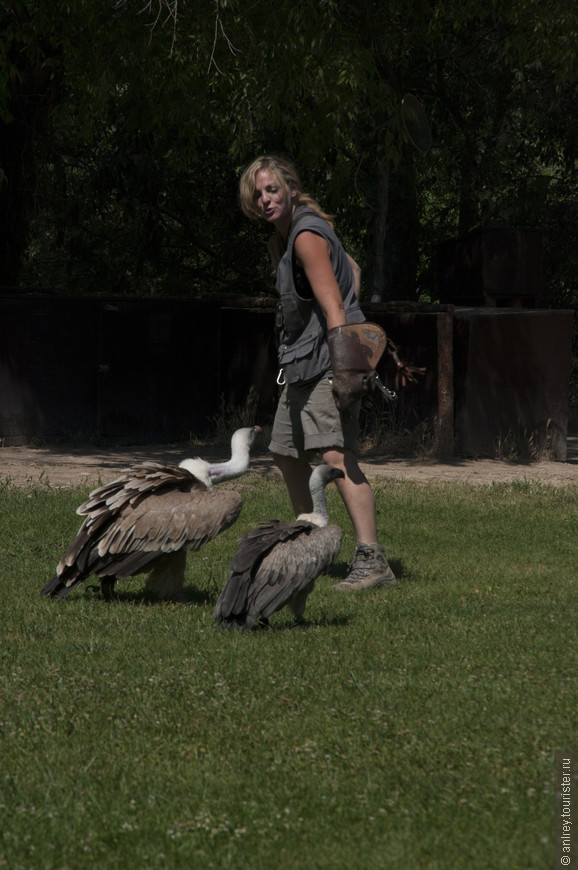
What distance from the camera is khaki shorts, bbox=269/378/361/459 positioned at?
6.52 meters

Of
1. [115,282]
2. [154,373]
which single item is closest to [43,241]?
[115,282]

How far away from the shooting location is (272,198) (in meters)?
6.45

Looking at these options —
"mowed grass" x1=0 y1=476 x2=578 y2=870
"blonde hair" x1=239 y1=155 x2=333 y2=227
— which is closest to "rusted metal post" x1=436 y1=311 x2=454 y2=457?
"mowed grass" x1=0 y1=476 x2=578 y2=870

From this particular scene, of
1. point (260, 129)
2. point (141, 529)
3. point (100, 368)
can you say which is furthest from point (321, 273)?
point (260, 129)

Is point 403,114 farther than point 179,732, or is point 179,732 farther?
point 403,114

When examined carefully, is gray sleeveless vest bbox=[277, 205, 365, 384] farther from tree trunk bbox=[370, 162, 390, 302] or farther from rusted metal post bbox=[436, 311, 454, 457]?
tree trunk bbox=[370, 162, 390, 302]

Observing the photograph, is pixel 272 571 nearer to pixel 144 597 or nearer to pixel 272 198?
pixel 144 597

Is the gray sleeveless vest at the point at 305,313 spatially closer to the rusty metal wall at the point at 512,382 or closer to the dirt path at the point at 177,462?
the dirt path at the point at 177,462

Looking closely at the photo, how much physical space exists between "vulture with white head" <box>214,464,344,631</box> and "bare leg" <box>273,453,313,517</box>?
3.55ft

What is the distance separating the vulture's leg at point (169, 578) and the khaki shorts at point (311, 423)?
101cm

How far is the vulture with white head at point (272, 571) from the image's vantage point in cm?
543

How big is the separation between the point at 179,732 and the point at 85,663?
97cm

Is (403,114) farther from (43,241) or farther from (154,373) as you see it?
(43,241)

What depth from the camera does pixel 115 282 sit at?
21359 millimetres
